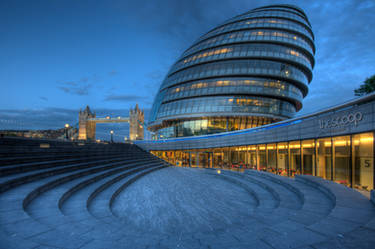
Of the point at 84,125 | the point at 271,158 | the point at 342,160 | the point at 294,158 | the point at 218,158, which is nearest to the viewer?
the point at 342,160

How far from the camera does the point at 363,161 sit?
11609 mm

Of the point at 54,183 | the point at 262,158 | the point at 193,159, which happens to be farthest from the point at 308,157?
the point at 193,159

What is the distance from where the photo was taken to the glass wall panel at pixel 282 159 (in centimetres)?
2025

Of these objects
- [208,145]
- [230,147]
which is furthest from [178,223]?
[208,145]

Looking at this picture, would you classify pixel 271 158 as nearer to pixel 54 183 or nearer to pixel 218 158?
pixel 218 158

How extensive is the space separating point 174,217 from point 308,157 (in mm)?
13305

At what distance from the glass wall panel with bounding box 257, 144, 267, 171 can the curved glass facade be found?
964 inches

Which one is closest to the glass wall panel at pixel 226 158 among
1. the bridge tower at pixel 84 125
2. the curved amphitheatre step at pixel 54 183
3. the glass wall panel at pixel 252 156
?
the glass wall panel at pixel 252 156

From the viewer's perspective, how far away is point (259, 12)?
59.8 m

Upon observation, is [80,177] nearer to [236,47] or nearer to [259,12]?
[236,47]

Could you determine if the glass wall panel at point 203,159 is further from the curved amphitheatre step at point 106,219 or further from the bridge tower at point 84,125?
the bridge tower at point 84,125

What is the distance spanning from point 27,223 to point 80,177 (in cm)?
815

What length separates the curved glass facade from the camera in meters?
49.6

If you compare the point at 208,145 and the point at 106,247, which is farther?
the point at 208,145
